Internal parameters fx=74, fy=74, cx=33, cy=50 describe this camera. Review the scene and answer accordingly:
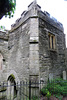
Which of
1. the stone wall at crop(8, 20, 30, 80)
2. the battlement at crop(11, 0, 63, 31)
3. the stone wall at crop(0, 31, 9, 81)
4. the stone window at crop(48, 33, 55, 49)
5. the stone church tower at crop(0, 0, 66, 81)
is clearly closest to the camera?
the stone church tower at crop(0, 0, 66, 81)

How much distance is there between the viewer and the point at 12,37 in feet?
22.4

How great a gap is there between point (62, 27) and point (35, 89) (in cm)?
607

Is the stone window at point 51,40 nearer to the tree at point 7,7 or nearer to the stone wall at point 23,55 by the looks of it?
the stone wall at point 23,55

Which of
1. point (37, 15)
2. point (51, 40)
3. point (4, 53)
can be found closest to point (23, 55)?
point (51, 40)

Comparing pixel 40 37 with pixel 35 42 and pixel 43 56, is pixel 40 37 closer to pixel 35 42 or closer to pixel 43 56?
pixel 35 42

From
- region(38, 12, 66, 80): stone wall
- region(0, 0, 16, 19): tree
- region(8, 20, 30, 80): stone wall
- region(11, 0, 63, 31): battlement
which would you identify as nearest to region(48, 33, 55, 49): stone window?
region(38, 12, 66, 80): stone wall

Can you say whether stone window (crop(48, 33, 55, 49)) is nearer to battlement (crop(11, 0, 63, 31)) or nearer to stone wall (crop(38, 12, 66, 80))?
stone wall (crop(38, 12, 66, 80))

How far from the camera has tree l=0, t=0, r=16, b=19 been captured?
10.1 feet

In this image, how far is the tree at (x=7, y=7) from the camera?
3072mm

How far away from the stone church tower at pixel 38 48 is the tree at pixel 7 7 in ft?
5.23

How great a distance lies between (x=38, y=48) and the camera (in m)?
4.43

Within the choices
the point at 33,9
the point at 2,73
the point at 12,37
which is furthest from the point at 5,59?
the point at 33,9

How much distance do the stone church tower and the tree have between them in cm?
159

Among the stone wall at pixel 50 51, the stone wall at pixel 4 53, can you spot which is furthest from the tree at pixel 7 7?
the stone wall at pixel 4 53
